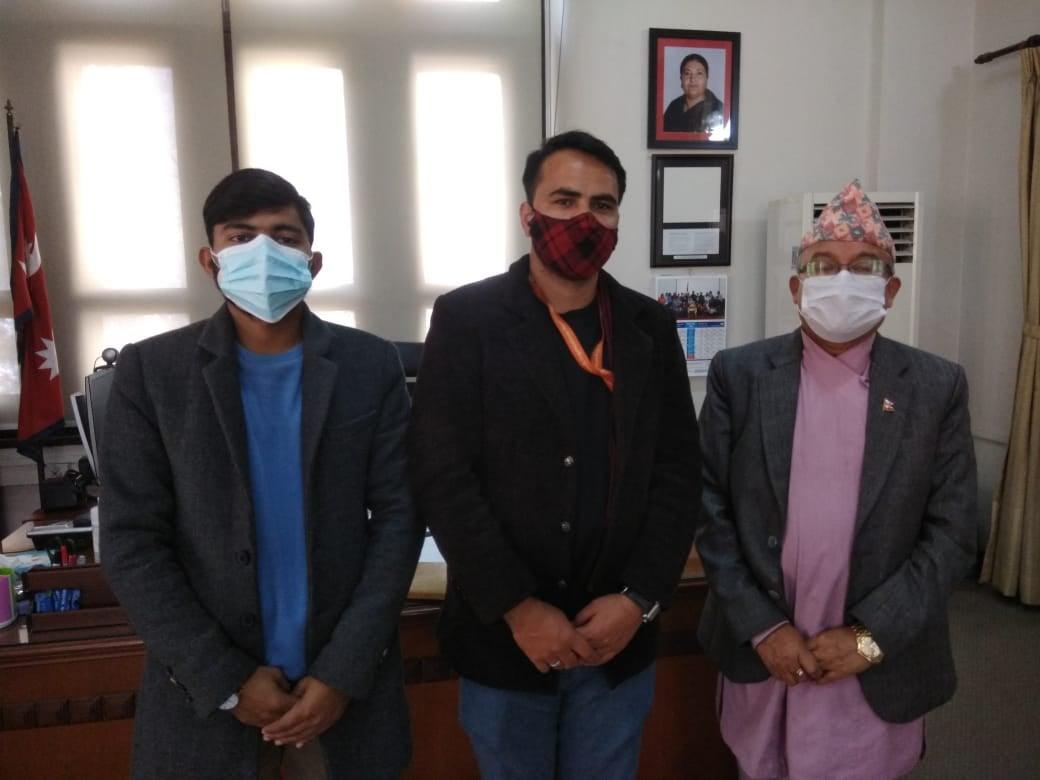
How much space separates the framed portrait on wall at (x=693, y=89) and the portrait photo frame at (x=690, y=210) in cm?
9

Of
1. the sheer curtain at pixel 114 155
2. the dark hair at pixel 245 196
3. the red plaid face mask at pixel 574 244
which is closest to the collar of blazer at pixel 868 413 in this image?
the red plaid face mask at pixel 574 244

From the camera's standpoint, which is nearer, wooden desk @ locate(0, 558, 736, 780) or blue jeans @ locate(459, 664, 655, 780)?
blue jeans @ locate(459, 664, 655, 780)

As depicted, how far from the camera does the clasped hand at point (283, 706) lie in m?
1.17

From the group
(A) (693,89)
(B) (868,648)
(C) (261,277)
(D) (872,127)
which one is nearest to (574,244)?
(C) (261,277)

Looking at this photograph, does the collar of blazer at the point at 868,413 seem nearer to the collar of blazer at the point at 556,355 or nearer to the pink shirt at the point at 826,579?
the pink shirt at the point at 826,579

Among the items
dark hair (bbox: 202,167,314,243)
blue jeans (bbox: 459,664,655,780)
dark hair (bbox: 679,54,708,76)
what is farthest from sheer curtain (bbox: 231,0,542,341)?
blue jeans (bbox: 459,664,655,780)

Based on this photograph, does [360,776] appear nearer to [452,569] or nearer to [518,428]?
[452,569]

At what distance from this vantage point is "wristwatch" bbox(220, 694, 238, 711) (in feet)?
3.79

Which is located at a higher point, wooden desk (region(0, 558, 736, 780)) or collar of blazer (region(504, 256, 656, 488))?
collar of blazer (region(504, 256, 656, 488))

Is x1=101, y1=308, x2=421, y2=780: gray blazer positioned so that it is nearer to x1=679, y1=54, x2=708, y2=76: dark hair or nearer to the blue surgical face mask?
the blue surgical face mask

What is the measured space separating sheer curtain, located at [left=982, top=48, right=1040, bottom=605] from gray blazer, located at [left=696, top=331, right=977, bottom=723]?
2.45 metres

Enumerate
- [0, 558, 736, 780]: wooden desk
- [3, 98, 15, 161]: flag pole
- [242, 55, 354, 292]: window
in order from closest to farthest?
[0, 558, 736, 780]: wooden desk → [3, 98, 15, 161]: flag pole → [242, 55, 354, 292]: window

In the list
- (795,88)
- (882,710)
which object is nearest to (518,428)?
(882,710)

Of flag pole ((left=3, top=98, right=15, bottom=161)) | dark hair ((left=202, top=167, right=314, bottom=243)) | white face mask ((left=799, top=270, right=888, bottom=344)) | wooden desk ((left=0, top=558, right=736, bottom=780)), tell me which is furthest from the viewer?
flag pole ((left=3, top=98, right=15, bottom=161))
